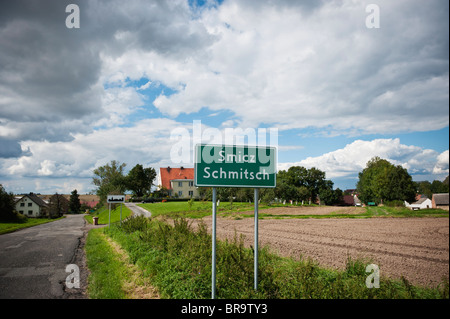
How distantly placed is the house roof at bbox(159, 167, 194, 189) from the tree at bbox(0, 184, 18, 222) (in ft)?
160

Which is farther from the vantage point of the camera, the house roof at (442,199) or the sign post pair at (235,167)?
the house roof at (442,199)

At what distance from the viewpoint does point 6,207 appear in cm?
2652

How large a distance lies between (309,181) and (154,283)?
8036 cm

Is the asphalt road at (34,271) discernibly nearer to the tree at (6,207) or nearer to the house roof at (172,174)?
the tree at (6,207)

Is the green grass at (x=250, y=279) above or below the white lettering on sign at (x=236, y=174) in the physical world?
below

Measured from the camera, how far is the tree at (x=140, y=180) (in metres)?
73.6

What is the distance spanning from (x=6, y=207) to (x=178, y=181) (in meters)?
50.0

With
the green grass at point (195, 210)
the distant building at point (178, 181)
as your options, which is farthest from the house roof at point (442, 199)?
the distant building at point (178, 181)

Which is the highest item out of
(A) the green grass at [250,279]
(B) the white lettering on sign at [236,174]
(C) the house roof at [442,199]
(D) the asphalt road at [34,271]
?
(B) the white lettering on sign at [236,174]

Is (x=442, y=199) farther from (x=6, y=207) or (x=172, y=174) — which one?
(x=172, y=174)

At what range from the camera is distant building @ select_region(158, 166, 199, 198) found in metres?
74.9

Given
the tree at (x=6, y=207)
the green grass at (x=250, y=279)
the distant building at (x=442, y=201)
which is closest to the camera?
the green grass at (x=250, y=279)
